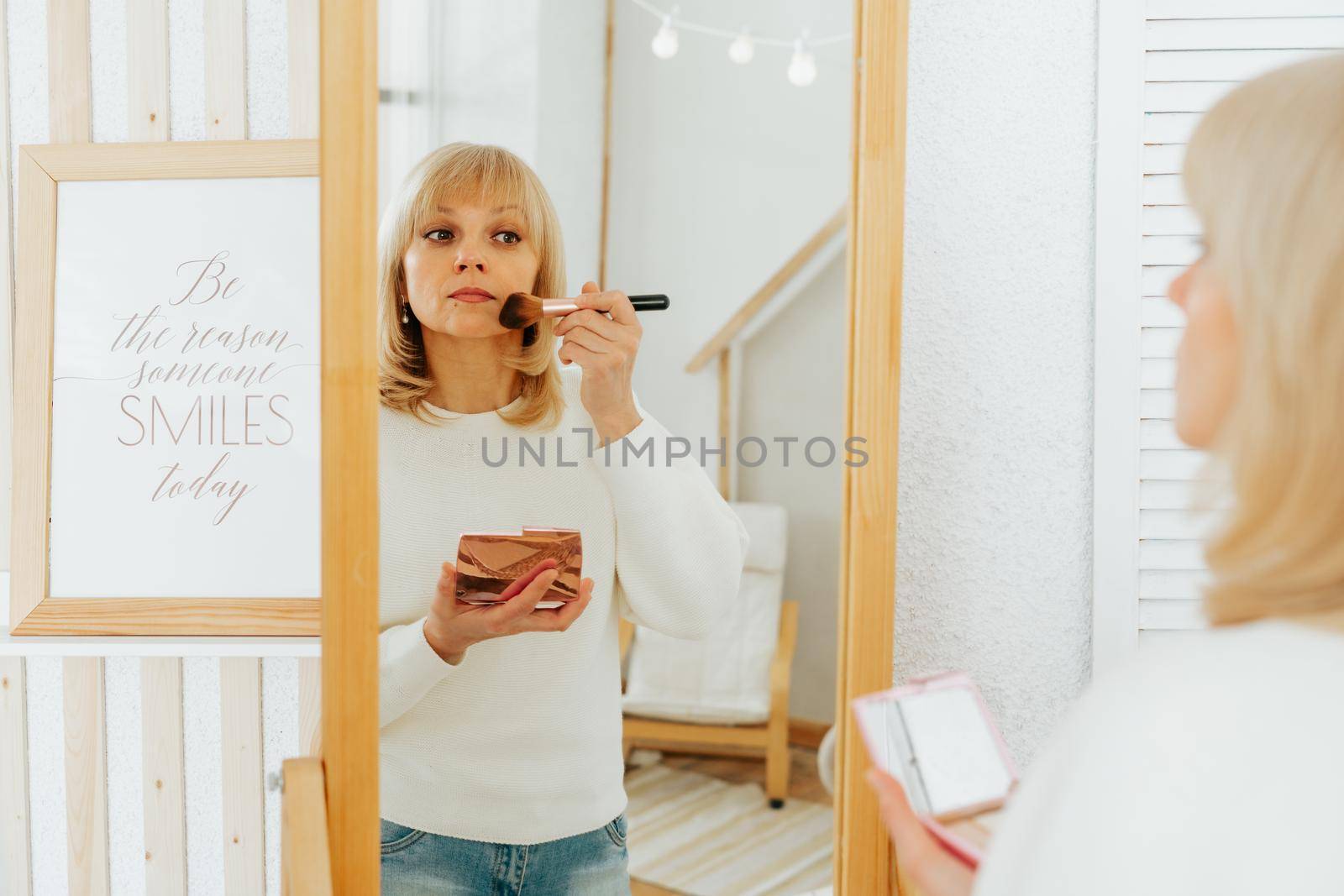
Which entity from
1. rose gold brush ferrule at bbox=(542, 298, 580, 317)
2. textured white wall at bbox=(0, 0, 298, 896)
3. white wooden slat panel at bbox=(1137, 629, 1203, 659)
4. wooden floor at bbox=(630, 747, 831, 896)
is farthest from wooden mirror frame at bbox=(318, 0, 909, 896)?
white wooden slat panel at bbox=(1137, 629, 1203, 659)

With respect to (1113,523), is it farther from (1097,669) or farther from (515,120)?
(515,120)

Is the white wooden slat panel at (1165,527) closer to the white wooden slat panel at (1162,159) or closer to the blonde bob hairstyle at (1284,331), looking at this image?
the white wooden slat panel at (1162,159)

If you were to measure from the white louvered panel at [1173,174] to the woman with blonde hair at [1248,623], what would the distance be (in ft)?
1.70

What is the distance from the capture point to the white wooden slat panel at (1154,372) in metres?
Result: 0.99

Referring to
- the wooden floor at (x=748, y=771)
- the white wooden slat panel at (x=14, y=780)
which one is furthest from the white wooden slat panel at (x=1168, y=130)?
the white wooden slat panel at (x=14, y=780)

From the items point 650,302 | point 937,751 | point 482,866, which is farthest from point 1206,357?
point 482,866

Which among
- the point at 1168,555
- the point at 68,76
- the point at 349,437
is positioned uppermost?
the point at 68,76

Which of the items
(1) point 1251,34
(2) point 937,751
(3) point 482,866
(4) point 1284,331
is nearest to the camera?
(4) point 1284,331

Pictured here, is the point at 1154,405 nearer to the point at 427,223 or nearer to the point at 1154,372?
the point at 1154,372

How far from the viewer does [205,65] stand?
1148mm

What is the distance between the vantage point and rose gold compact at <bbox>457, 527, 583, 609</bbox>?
0.79m

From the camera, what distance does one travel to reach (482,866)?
797 mm

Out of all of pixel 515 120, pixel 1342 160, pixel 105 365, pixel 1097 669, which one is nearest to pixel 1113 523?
pixel 1097 669

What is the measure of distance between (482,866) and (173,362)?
0.72 m
